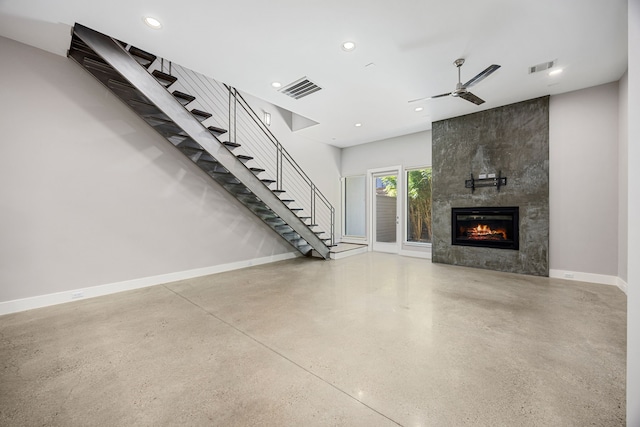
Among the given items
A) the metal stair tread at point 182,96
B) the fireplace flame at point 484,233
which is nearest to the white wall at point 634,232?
the metal stair tread at point 182,96

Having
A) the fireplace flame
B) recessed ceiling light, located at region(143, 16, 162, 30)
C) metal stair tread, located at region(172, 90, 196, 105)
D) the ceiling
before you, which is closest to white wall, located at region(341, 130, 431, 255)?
the fireplace flame

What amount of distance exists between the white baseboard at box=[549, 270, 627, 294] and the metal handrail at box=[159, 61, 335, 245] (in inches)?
197

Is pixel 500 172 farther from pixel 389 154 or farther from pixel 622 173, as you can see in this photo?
pixel 389 154

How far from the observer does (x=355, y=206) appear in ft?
27.4

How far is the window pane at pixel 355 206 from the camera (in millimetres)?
8141

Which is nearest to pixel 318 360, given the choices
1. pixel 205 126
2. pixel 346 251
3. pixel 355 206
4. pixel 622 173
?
pixel 205 126

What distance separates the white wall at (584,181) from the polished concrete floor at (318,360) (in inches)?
35.0

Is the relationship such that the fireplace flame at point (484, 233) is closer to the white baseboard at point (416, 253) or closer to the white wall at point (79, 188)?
the white baseboard at point (416, 253)

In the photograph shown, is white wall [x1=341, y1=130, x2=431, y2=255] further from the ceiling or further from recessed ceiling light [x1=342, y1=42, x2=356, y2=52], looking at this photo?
recessed ceiling light [x1=342, y1=42, x2=356, y2=52]

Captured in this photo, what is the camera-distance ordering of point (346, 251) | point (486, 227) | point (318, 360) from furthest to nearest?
point (346, 251)
point (486, 227)
point (318, 360)

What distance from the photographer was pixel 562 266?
4.57m

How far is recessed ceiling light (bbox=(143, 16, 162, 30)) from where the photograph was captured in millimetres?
2723

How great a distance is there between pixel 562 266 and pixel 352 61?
17.2ft

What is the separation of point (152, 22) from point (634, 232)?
4432 mm
